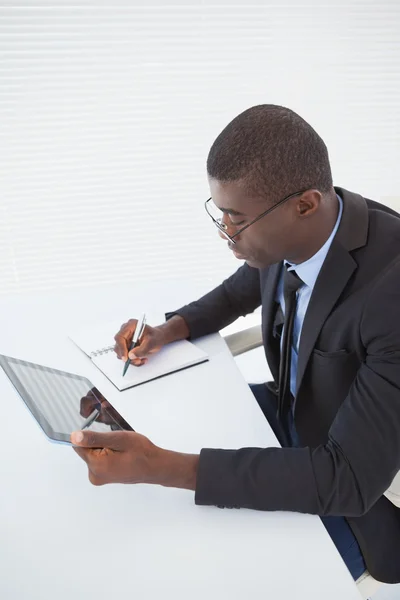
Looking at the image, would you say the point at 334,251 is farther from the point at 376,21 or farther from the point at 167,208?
the point at 376,21

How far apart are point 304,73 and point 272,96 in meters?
0.17

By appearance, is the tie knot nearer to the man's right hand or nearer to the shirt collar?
the shirt collar

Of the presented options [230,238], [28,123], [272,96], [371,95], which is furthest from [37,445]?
[371,95]

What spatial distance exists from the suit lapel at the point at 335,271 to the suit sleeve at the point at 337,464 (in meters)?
0.13

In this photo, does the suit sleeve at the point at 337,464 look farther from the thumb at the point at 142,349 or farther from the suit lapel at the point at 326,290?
the thumb at the point at 142,349

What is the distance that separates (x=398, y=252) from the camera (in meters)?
1.07

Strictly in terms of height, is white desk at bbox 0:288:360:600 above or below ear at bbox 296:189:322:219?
below

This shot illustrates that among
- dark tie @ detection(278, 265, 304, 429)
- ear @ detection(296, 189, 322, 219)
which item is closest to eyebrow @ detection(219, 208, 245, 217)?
ear @ detection(296, 189, 322, 219)

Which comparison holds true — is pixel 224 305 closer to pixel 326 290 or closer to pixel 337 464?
pixel 326 290

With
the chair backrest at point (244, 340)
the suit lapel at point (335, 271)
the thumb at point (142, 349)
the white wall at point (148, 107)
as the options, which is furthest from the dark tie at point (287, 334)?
the white wall at point (148, 107)

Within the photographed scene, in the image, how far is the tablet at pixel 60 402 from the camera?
95 centimetres

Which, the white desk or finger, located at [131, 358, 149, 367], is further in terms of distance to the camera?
finger, located at [131, 358, 149, 367]

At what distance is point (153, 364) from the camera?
53.1 inches

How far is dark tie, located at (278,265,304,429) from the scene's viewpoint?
1.23 m
